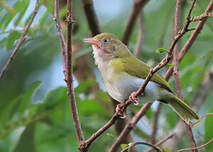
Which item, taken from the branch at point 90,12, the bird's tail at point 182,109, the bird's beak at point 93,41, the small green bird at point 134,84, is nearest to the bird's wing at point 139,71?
the small green bird at point 134,84

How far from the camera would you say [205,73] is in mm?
4148

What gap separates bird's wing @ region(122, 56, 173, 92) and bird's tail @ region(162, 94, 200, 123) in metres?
0.11

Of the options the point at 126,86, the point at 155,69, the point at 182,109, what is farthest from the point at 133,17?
the point at 155,69

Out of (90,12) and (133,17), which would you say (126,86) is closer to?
(90,12)

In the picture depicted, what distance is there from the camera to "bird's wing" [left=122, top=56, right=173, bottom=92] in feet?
9.91

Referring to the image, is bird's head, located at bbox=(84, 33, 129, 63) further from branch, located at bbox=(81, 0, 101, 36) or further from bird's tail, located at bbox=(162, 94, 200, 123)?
bird's tail, located at bbox=(162, 94, 200, 123)

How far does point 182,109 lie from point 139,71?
40 cm

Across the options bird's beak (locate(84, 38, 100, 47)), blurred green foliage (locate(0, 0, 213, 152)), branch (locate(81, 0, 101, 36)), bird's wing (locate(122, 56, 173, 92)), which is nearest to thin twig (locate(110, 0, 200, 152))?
blurred green foliage (locate(0, 0, 213, 152))

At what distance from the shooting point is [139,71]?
3080 millimetres

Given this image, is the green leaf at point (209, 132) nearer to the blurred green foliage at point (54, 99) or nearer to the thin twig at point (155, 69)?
the blurred green foliage at point (54, 99)

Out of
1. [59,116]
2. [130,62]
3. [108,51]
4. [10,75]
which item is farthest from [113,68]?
[10,75]

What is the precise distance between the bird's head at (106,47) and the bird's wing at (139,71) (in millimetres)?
240

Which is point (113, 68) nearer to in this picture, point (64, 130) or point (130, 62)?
point (130, 62)

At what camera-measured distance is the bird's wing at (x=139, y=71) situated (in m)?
3.02
